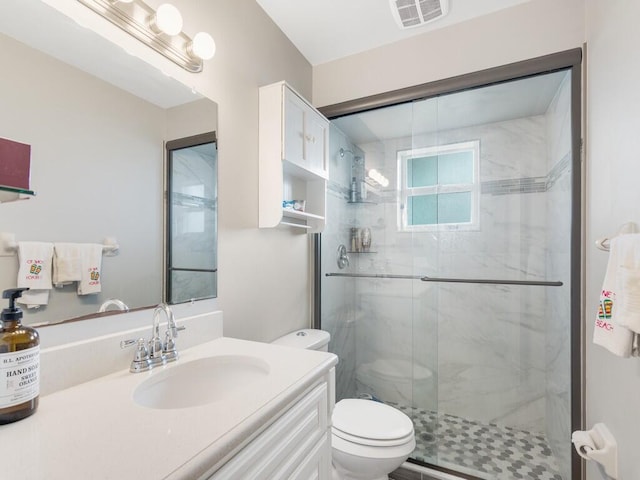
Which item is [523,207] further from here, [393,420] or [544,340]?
[393,420]

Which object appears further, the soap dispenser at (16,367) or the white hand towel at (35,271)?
the white hand towel at (35,271)

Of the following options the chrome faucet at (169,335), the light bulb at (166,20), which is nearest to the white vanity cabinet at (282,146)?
the light bulb at (166,20)

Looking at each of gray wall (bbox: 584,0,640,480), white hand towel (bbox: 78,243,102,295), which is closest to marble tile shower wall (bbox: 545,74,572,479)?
gray wall (bbox: 584,0,640,480)

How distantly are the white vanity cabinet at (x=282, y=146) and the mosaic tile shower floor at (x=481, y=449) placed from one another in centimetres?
149

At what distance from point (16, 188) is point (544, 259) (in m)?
2.50

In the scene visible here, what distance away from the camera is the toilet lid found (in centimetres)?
146

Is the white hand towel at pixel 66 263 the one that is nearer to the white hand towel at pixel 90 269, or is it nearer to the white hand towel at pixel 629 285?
the white hand towel at pixel 90 269

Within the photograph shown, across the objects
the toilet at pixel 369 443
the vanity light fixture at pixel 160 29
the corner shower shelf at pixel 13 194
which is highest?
the vanity light fixture at pixel 160 29

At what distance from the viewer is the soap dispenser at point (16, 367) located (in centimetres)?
62

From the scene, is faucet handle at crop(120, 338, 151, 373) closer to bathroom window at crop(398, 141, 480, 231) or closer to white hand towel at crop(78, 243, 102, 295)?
white hand towel at crop(78, 243, 102, 295)

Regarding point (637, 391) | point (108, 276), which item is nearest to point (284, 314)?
point (108, 276)

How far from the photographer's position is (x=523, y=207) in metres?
2.18

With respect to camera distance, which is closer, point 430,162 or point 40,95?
point 40,95

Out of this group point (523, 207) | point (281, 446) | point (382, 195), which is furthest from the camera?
point (382, 195)
